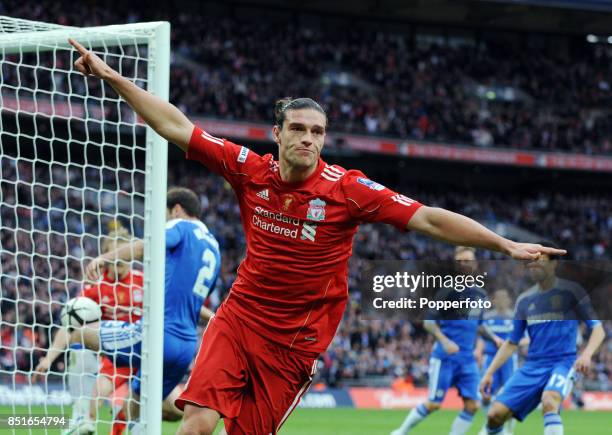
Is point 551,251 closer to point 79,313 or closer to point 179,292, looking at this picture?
point 179,292

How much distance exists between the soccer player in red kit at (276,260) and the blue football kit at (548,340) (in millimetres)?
4146

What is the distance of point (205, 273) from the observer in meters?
7.92

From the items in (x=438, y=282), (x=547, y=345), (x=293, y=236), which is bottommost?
(x=547, y=345)

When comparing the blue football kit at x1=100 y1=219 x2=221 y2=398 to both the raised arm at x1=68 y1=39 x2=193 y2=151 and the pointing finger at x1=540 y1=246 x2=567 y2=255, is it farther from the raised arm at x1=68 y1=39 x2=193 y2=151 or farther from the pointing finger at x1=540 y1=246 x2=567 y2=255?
the pointing finger at x1=540 y1=246 x2=567 y2=255

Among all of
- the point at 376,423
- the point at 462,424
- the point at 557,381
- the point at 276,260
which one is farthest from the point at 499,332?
the point at 276,260

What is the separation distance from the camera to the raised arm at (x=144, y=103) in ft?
17.1

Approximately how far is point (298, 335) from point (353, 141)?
2711 cm

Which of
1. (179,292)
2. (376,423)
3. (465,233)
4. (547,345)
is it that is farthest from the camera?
(376,423)

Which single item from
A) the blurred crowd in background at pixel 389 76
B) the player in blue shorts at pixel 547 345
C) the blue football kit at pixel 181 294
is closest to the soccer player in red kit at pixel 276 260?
the blue football kit at pixel 181 294

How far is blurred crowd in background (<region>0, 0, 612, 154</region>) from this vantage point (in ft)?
106

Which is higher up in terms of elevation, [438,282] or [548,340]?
[438,282]

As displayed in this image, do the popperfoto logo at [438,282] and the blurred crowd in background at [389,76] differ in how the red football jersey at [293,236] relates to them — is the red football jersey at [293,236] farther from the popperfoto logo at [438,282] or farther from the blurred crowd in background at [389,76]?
the blurred crowd in background at [389,76]

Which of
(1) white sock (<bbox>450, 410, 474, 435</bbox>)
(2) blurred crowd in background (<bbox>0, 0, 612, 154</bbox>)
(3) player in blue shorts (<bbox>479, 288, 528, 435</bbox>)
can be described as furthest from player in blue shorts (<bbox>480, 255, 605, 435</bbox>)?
(2) blurred crowd in background (<bbox>0, 0, 612, 154</bbox>)

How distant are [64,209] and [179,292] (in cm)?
983
